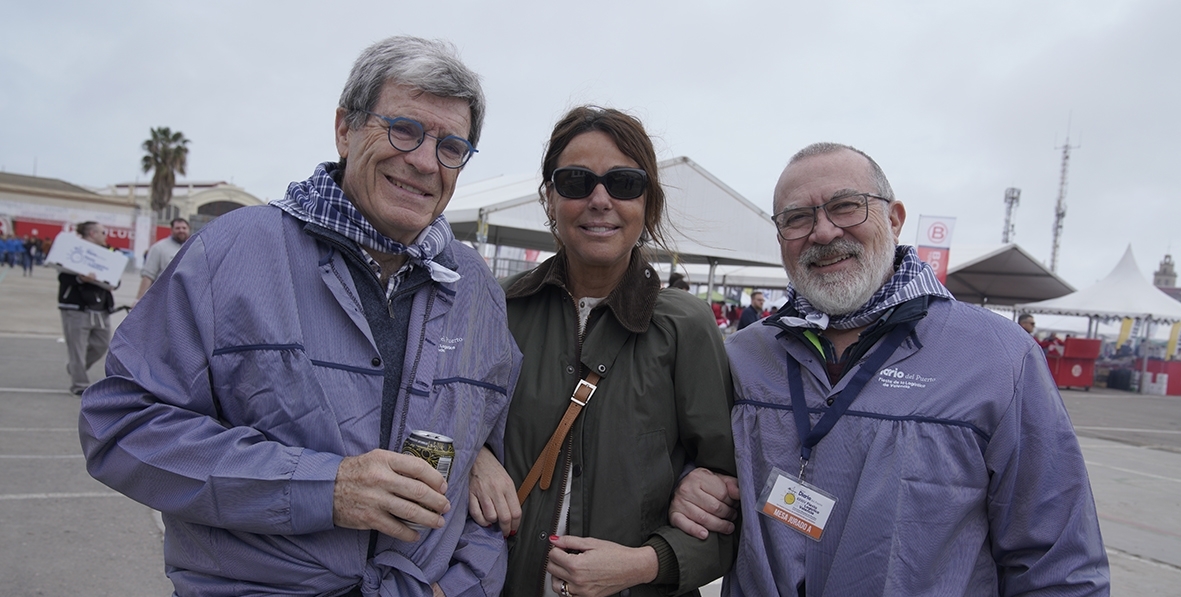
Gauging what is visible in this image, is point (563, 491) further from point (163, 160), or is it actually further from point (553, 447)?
point (163, 160)

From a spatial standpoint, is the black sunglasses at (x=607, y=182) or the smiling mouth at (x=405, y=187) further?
the black sunglasses at (x=607, y=182)

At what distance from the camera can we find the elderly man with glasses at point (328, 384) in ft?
4.48

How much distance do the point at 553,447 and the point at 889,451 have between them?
0.87 metres

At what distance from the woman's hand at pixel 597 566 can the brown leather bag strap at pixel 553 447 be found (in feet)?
0.53

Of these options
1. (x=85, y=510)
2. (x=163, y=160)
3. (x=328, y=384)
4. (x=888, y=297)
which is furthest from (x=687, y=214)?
(x=163, y=160)

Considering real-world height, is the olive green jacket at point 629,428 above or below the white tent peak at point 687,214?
below

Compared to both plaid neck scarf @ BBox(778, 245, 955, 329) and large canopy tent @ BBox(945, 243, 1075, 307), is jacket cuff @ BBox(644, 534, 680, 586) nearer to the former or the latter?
plaid neck scarf @ BBox(778, 245, 955, 329)

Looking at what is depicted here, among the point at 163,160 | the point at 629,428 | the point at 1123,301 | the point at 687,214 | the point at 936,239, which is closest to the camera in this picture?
the point at 629,428

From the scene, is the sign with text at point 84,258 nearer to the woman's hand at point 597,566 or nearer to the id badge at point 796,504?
the woman's hand at point 597,566

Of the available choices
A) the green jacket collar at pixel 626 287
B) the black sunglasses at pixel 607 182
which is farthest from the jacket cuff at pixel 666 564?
the black sunglasses at pixel 607 182

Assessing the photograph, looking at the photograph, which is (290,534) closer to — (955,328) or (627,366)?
(627,366)

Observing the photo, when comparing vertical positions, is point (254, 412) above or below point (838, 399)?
below

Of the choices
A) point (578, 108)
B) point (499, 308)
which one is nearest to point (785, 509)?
point (499, 308)

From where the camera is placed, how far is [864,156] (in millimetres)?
2084
